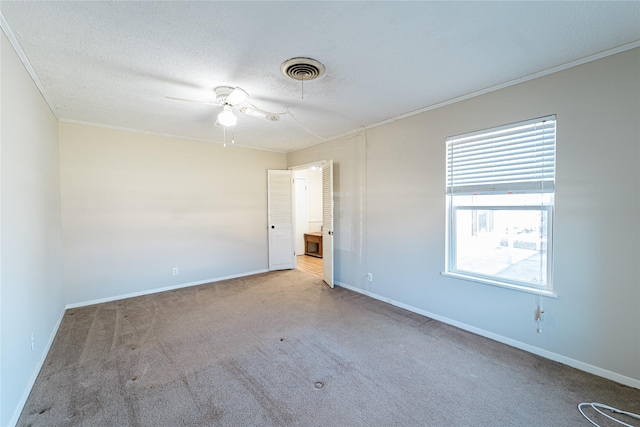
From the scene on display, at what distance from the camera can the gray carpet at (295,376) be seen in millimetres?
1828

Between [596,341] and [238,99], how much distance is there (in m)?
3.68

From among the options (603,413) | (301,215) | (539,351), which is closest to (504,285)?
(539,351)

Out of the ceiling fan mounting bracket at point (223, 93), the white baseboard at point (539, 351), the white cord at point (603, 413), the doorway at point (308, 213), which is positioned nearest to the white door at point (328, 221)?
the white baseboard at point (539, 351)

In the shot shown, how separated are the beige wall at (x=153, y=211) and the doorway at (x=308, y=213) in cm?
194

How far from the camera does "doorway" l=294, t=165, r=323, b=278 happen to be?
7289mm

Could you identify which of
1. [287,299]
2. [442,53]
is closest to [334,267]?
[287,299]

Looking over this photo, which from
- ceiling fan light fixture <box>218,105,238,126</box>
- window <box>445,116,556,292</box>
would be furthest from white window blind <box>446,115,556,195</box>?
ceiling fan light fixture <box>218,105,238,126</box>

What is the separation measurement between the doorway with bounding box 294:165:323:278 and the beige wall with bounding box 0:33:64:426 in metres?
4.89

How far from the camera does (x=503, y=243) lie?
2746 millimetres

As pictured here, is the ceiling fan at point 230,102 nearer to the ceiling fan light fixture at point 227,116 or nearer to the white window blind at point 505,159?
the ceiling fan light fixture at point 227,116

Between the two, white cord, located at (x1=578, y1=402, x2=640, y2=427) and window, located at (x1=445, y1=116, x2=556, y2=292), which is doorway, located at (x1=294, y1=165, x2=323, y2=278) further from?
white cord, located at (x1=578, y1=402, x2=640, y2=427)

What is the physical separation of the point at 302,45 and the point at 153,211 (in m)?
3.58

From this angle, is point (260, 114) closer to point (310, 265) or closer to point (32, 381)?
point (32, 381)

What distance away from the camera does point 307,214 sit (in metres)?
7.65
